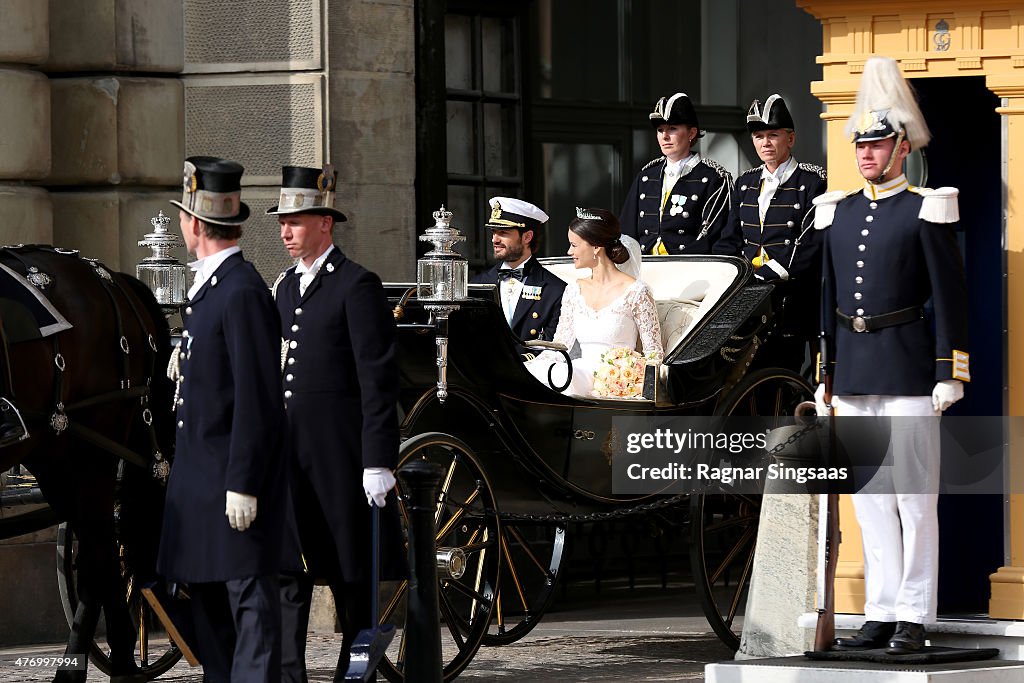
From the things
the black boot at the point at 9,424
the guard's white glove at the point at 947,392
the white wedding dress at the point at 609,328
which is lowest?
the black boot at the point at 9,424

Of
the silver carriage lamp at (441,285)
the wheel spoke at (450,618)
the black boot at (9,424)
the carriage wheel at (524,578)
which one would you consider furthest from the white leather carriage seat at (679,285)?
the black boot at (9,424)

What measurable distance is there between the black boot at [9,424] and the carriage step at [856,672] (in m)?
2.55

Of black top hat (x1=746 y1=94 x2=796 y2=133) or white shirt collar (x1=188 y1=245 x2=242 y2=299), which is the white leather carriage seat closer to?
black top hat (x1=746 y1=94 x2=796 y2=133)

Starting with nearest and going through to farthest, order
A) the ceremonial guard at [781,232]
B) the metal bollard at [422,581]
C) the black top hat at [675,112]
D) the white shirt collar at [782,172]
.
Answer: the metal bollard at [422,581]
the ceremonial guard at [781,232]
the white shirt collar at [782,172]
the black top hat at [675,112]

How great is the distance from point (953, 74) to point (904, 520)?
1659mm

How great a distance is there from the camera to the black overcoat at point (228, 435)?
5.96 metres

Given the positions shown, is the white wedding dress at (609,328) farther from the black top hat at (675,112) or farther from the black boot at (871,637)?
the black boot at (871,637)

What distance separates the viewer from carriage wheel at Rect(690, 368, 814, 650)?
8578mm

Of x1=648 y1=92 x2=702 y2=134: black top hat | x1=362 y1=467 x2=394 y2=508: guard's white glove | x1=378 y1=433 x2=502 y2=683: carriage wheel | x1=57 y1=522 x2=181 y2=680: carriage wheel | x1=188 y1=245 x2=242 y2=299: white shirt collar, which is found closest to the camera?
x1=188 y1=245 x2=242 y2=299: white shirt collar

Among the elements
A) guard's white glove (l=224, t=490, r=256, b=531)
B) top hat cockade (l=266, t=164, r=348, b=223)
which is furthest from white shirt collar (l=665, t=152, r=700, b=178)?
guard's white glove (l=224, t=490, r=256, b=531)

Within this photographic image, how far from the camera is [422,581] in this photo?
6859 millimetres

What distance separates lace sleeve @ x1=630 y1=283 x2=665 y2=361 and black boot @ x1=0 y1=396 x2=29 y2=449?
2738mm

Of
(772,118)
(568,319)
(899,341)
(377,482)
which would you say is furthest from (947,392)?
(772,118)

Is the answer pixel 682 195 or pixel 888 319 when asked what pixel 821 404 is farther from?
pixel 682 195
